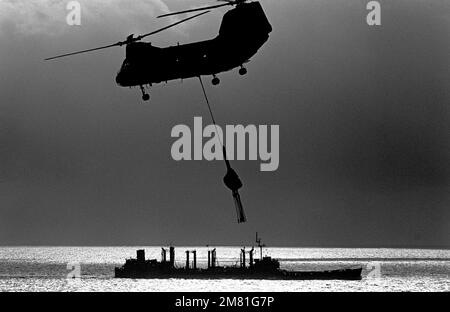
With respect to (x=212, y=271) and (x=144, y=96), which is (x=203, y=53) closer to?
(x=144, y=96)

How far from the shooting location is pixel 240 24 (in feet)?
74.2

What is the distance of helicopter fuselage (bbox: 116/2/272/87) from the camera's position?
74.3 ft

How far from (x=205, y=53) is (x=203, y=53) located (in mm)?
90

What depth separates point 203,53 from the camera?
24.4m

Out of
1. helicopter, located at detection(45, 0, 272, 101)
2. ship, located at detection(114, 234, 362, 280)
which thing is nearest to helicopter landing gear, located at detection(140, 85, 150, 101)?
helicopter, located at detection(45, 0, 272, 101)

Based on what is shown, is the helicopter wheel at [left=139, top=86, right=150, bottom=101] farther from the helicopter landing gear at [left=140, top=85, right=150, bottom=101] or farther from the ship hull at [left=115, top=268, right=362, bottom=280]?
the ship hull at [left=115, top=268, right=362, bottom=280]

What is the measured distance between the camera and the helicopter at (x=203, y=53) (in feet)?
74.3

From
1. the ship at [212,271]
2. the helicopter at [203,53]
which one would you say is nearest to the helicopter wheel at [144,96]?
the helicopter at [203,53]
